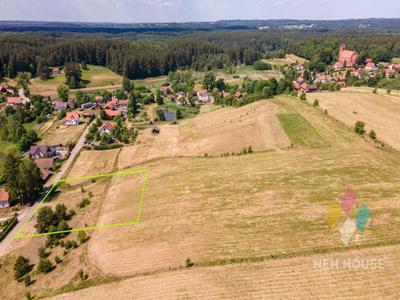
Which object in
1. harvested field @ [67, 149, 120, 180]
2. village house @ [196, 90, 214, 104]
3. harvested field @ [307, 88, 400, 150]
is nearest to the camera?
harvested field @ [67, 149, 120, 180]

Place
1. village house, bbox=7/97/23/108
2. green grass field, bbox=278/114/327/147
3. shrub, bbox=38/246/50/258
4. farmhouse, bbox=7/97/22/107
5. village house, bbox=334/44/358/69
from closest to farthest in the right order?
shrub, bbox=38/246/50/258, green grass field, bbox=278/114/327/147, village house, bbox=7/97/23/108, farmhouse, bbox=7/97/22/107, village house, bbox=334/44/358/69

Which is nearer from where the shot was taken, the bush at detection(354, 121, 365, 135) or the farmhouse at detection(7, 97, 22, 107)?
the bush at detection(354, 121, 365, 135)

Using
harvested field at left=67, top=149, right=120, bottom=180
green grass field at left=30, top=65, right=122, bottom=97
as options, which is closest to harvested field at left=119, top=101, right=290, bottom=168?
harvested field at left=67, top=149, right=120, bottom=180

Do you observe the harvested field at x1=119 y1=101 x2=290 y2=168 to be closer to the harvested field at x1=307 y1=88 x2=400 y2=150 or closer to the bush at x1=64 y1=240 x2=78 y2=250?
the harvested field at x1=307 y1=88 x2=400 y2=150

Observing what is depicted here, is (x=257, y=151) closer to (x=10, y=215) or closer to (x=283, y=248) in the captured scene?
(x=283, y=248)

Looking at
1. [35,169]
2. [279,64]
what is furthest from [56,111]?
[279,64]

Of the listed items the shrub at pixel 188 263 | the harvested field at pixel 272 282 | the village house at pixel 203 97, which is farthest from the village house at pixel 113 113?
the shrub at pixel 188 263

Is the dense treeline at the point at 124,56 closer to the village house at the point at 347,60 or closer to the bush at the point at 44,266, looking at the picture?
the village house at the point at 347,60
